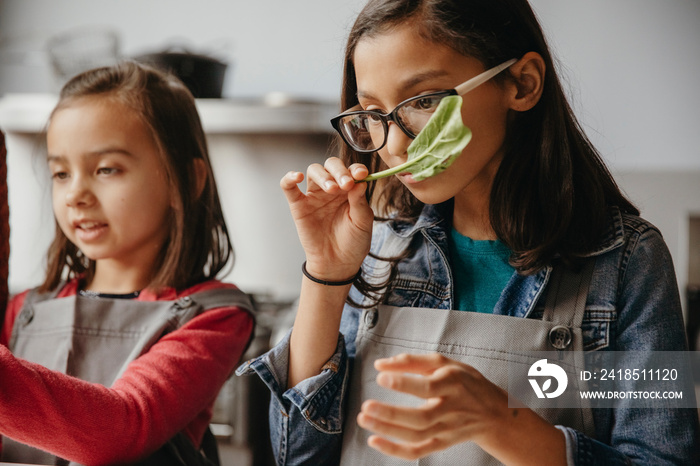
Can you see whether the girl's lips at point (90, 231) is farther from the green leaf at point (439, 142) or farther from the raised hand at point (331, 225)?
the green leaf at point (439, 142)

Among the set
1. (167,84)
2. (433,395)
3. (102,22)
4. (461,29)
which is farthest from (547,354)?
(102,22)

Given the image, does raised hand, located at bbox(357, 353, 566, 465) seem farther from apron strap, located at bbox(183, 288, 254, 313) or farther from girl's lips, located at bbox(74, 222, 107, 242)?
girl's lips, located at bbox(74, 222, 107, 242)

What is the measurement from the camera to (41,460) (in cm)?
104

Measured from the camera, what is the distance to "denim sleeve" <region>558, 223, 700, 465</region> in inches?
30.3

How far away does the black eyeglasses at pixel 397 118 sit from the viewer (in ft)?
2.55

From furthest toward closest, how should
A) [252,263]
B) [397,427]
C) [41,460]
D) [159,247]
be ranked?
1. [252,263]
2. [159,247]
3. [41,460]
4. [397,427]

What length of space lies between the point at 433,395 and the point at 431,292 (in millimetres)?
343

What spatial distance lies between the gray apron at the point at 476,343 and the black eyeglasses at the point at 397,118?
258 millimetres

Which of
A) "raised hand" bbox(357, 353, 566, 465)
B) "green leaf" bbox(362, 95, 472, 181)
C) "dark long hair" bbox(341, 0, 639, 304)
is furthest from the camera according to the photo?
"dark long hair" bbox(341, 0, 639, 304)

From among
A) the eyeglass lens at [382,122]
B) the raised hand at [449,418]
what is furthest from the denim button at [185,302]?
the raised hand at [449,418]

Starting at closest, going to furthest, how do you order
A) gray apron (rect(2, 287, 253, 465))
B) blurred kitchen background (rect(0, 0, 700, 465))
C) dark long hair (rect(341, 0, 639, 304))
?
dark long hair (rect(341, 0, 639, 304))
gray apron (rect(2, 287, 253, 465))
blurred kitchen background (rect(0, 0, 700, 465))

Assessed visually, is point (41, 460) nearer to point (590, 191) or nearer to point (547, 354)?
point (547, 354)

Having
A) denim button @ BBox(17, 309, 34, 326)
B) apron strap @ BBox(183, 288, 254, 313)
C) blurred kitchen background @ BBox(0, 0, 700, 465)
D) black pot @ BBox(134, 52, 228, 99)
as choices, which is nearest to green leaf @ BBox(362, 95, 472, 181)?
apron strap @ BBox(183, 288, 254, 313)

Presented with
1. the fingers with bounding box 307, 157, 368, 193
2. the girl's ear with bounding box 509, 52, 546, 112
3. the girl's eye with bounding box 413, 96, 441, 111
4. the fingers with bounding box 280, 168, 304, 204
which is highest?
the girl's ear with bounding box 509, 52, 546, 112
